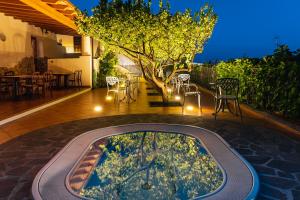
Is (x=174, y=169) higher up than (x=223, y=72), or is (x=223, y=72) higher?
(x=223, y=72)

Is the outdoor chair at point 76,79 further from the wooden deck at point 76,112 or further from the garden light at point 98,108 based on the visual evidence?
the garden light at point 98,108

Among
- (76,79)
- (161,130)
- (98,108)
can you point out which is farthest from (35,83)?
(161,130)

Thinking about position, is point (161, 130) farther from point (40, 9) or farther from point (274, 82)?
point (40, 9)

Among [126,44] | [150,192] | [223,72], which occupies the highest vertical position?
[126,44]

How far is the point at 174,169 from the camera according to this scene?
13.5ft

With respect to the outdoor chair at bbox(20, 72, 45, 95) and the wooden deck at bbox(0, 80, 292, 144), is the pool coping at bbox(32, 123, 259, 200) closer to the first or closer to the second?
the wooden deck at bbox(0, 80, 292, 144)

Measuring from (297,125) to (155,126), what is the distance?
2.98 meters

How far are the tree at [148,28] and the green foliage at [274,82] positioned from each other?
1676 mm

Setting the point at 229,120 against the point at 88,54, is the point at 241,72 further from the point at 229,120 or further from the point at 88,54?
the point at 88,54

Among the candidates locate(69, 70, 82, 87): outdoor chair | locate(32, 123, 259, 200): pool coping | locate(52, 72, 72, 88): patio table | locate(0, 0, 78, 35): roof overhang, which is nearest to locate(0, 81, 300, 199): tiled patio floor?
locate(32, 123, 259, 200): pool coping

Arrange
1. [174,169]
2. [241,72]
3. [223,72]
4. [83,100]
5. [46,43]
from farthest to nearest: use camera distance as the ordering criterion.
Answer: [46,43], [223,72], [83,100], [241,72], [174,169]

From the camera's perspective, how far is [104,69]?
53.3 feet

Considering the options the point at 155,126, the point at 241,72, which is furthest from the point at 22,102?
the point at 241,72

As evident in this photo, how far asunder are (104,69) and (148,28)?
862 centimetres
